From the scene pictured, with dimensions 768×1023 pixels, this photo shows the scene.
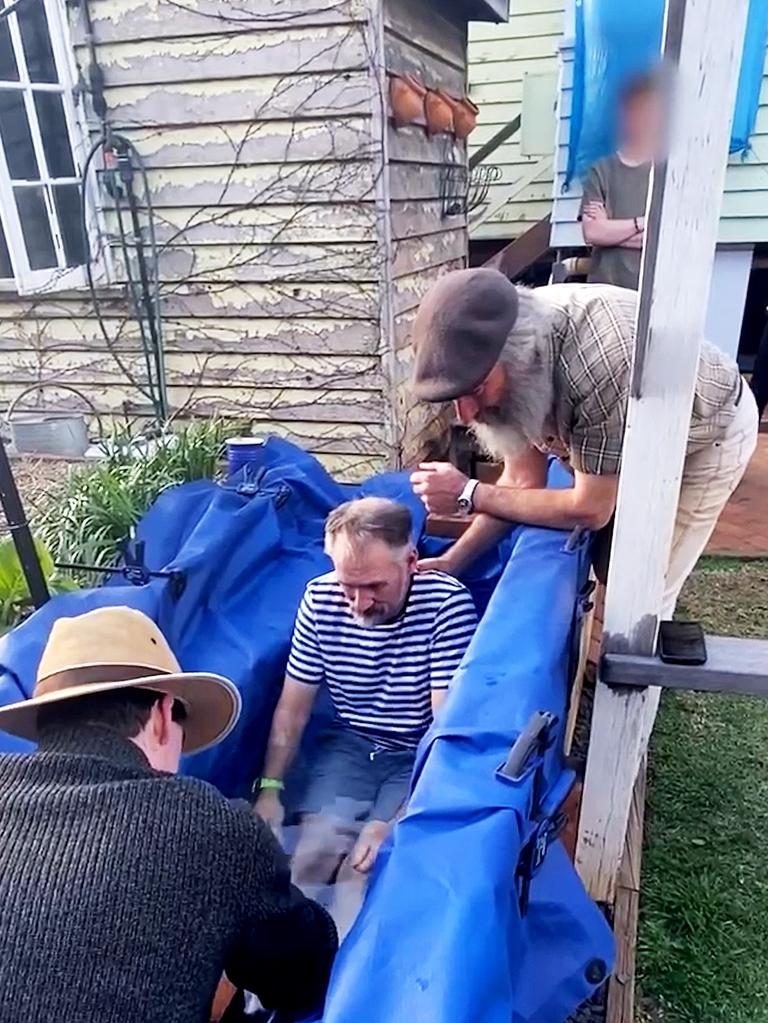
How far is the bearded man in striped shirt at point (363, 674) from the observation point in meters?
1.79

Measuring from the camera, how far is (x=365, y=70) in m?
3.53

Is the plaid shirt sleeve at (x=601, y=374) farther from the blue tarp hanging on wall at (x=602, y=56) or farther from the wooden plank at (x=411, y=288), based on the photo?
the wooden plank at (x=411, y=288)

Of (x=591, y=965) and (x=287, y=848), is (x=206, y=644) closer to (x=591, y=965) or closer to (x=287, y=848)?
(x=287, y=848)

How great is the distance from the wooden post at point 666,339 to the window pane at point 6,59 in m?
3.52

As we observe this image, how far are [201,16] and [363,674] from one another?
3.13 metres

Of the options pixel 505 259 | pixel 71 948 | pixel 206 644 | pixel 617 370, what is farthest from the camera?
pixel 505 259

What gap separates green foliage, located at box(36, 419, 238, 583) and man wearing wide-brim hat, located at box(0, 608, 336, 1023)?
1.39 metres

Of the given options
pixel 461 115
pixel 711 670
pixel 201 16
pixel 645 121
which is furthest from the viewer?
pixel 461 115

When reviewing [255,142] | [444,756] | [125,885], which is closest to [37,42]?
[255,142]

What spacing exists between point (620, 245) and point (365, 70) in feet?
4.72

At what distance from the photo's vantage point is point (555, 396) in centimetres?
180

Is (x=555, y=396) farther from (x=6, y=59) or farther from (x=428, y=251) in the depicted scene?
(x=6, y=59)

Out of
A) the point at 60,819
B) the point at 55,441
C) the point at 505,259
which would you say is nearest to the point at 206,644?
the point at 60,819

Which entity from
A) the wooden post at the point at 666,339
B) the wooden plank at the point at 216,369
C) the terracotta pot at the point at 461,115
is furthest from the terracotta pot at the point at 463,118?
the wooden post at the point at 666,339
